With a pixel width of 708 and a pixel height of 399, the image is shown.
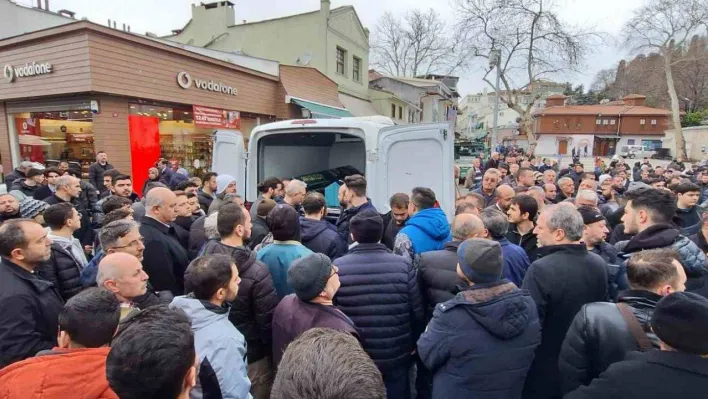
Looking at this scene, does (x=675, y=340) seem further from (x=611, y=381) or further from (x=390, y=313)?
(x=390, y=313)

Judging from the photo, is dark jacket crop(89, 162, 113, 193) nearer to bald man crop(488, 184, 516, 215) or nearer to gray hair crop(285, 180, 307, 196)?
gray hair crop(285, 180, 307, 196)

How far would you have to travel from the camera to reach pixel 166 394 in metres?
1.23

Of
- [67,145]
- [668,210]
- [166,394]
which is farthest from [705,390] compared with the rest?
[67,145]

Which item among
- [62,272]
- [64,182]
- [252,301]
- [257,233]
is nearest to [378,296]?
[252,301]

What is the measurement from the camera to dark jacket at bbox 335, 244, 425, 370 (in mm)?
2596

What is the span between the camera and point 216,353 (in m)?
1.86

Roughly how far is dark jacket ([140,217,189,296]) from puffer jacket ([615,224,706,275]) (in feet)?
12.0

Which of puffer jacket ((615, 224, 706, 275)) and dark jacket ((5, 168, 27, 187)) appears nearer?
puffer jacket ((615, 224, 706, 275))

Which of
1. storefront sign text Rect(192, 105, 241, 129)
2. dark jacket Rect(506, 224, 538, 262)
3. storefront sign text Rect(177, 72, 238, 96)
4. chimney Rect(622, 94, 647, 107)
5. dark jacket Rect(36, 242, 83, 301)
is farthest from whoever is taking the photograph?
chimney Rect(622, 94, 647, 107)

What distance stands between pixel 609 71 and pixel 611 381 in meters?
88.3

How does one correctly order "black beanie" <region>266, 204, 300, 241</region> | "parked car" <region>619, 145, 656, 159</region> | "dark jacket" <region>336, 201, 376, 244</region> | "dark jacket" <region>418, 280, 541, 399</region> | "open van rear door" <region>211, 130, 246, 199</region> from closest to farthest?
"dark jacket" <region>418, 280, 541, 399</region> → "black beanie" <region>266, 204, 300, 241</region> → "dark jacket" <region>336, 201, 376, 244</region> → "open van rear door" <region>211, 130, 246, 199</region> → "parked car" <region>619, 145, 656, 159</region>

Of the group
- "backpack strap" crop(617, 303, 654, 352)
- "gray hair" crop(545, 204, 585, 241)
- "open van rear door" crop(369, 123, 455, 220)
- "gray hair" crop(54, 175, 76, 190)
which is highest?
"open van rear door" crop(369, 123, 455, 220)

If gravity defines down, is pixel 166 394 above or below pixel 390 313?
above

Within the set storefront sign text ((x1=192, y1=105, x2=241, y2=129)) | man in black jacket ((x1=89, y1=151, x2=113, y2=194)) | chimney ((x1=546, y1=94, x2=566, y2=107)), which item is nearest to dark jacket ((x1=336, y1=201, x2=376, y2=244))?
man in black jacket ((x1=89, y1=151, x2=113, y2=194))
